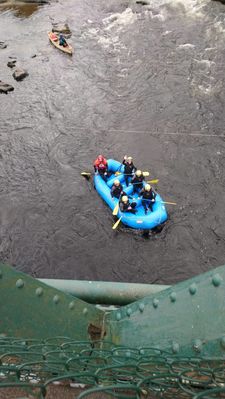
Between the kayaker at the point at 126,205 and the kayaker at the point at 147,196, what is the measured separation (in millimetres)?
331

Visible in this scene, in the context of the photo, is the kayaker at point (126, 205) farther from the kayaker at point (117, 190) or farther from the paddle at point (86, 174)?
the paddle at point (86, 174)

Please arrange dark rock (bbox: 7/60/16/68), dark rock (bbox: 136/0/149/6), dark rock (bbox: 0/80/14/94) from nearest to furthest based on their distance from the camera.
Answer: dark rock (bbox: 0/80/14/94) → dark rock (bbox: 7/60/16/68) → dark rock (bbox: 136/0/149/6)

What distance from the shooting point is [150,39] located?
66.9 ft

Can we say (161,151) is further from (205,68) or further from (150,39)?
(150,39)

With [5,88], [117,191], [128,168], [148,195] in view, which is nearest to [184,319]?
[148,195]

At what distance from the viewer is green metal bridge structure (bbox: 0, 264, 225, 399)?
1.80 metres

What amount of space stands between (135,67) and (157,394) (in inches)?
722

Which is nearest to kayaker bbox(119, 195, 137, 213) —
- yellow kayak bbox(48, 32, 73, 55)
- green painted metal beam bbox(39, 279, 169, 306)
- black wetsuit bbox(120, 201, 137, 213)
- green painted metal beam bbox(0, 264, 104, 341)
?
black wetsuit bbox(120, 201, 137, 213)

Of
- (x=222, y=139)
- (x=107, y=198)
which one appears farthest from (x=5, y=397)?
(x=222, y=139)

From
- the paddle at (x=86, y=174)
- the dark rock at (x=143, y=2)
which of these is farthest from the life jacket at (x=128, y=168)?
the dark rock at (x=143, y=2)

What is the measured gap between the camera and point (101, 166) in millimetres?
12828

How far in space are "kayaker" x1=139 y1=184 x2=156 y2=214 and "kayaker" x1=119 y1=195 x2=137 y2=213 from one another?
33cm

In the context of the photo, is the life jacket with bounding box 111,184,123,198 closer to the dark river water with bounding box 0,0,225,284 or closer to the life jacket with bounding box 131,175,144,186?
the life jacket with bounding box 131,175,144,186

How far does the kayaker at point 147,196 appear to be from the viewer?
11492mm
